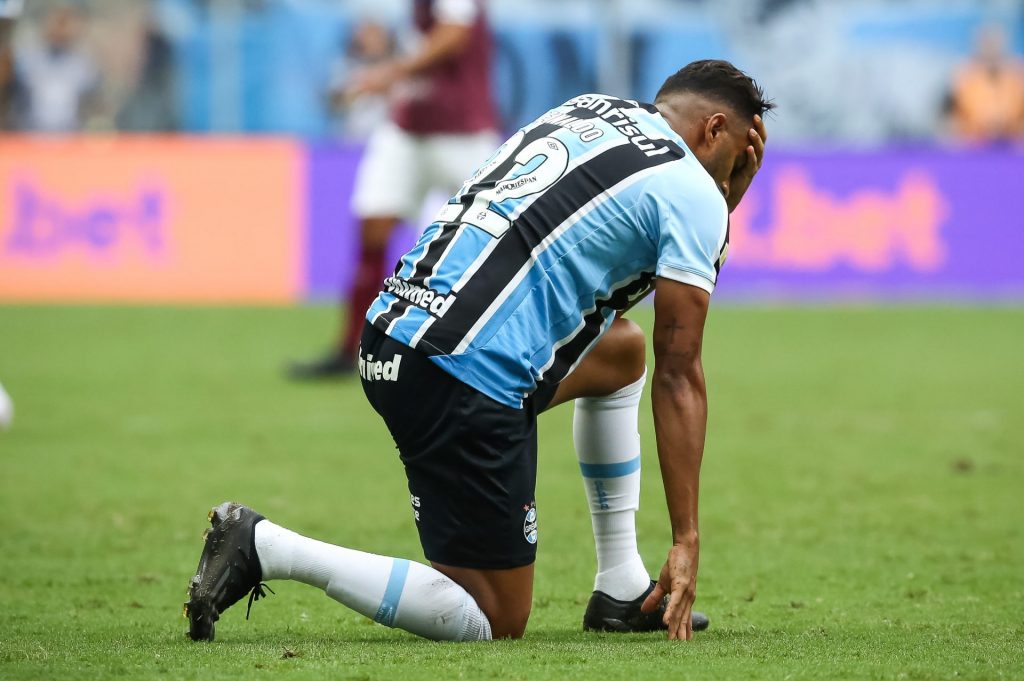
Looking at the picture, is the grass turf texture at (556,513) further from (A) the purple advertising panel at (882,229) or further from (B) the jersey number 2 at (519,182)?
(A) the purple advertising panel at (882,229)

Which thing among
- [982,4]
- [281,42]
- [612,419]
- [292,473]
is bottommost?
[292,473]

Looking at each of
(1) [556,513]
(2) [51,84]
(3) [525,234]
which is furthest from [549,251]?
(2) [51,84]

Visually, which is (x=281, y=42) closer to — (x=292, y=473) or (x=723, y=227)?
(x=292, y=473)

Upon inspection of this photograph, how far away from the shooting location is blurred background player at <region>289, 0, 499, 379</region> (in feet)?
31.7

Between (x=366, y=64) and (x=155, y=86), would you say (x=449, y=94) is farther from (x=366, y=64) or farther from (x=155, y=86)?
(x=155, y=86)

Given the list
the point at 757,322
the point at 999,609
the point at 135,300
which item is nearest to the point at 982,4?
the point at 757,322

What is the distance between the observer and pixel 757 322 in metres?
13.1

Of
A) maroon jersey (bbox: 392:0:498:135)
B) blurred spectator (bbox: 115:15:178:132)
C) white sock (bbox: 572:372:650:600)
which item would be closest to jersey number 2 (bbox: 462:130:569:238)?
white sock (bbox: 572:372:650:600)

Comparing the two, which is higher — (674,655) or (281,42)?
(281,42)

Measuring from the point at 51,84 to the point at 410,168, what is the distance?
304 inches

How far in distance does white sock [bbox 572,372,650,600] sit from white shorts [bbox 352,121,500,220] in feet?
18.6

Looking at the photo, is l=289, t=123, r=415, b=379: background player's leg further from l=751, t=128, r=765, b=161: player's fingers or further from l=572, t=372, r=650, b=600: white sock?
l=751, t=128, r=765, b=161: player's fingers

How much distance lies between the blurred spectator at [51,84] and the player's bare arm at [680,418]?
44.6ft

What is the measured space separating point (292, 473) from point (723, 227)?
11.0 feet
